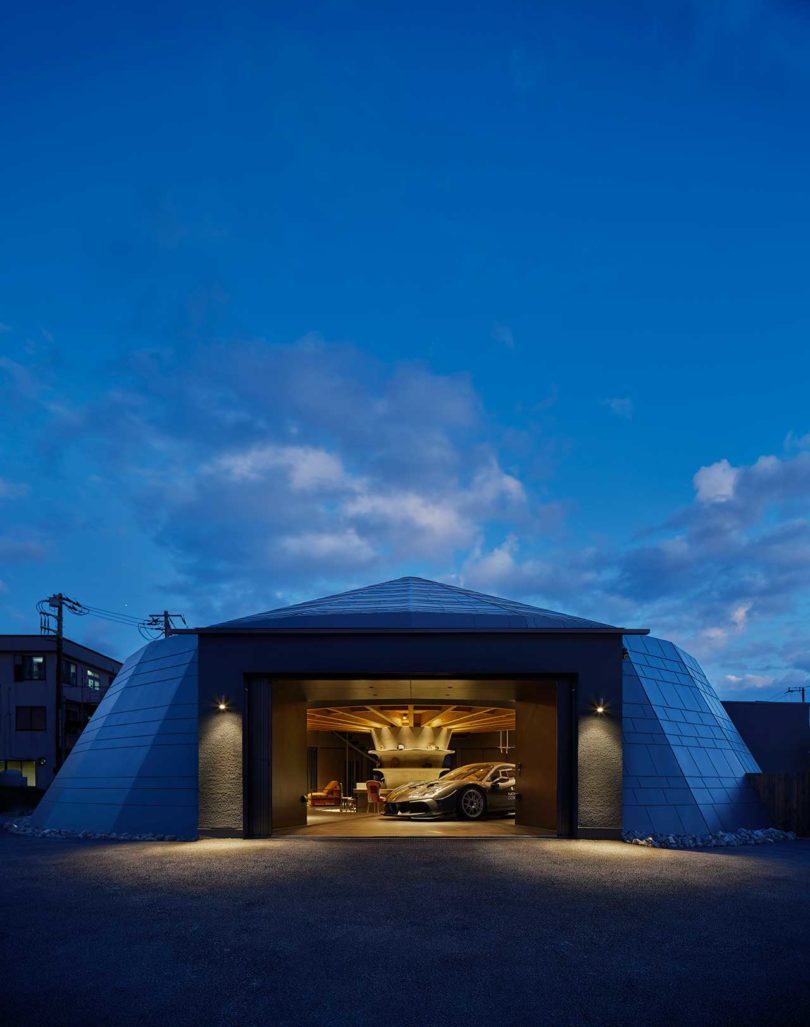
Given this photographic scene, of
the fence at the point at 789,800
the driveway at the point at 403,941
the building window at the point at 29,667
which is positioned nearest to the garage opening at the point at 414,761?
the driveway at the point at 403,941

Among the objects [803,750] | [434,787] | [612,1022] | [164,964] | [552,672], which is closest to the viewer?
[612,1022]

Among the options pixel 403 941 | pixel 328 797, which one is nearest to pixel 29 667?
pixel 328 797

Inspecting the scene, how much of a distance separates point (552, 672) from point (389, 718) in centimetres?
1048

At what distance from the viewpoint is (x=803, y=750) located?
2439 centimetres

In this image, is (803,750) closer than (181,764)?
No

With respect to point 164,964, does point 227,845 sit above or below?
below

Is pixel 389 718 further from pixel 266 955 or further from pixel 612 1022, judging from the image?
pixel 612 1022

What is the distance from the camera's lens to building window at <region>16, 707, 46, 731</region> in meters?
48.2

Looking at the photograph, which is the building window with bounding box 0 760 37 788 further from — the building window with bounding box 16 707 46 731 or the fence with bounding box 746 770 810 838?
the fence with bounding box 746 770 810 838

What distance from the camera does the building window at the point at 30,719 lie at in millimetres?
48250

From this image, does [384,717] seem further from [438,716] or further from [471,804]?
[471,804]

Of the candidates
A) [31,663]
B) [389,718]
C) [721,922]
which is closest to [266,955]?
[721,922]

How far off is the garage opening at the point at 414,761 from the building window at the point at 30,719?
2851 cm

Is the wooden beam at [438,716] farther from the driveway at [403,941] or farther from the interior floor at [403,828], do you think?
the driveway at [403,941]
